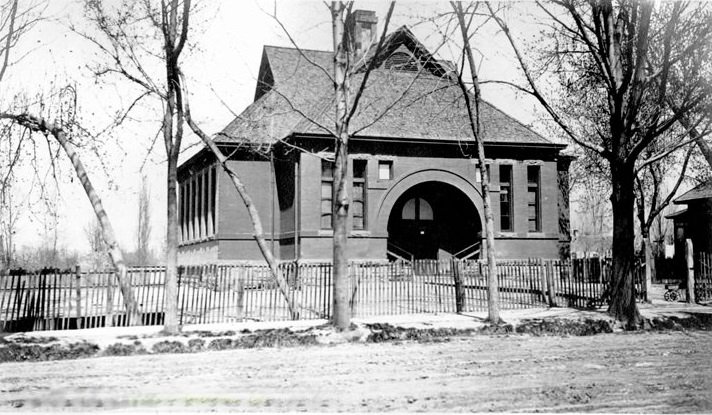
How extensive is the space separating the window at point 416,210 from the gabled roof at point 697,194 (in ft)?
46.5

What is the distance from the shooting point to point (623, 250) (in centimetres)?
1490

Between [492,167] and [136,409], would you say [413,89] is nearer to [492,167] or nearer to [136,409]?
[492,167]

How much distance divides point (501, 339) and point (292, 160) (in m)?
18.1

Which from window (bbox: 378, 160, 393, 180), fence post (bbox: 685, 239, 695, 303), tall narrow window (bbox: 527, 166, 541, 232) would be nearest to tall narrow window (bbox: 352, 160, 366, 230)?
window (bbox: 378, 160, 393, 180)

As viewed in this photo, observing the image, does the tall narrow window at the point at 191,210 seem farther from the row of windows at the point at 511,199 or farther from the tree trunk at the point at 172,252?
the tree trunk at the point at 172,252

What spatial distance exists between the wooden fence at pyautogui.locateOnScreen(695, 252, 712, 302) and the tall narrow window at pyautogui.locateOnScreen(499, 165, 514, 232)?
1214cm

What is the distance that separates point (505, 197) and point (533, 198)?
67.5 inches

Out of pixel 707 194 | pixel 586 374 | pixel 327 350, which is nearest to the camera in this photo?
pixel 586 374

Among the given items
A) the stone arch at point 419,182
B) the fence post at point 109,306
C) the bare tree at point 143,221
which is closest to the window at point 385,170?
the stone arch at point 419,182

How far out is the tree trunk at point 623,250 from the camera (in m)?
14.8

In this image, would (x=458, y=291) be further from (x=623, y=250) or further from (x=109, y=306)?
(x=109, y=306)

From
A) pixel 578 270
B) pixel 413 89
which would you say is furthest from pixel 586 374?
pixel 413 89

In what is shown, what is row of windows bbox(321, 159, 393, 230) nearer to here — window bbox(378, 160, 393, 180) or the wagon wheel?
window bbox(378, 160, 393, 180)

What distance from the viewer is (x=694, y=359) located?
10242 mm
